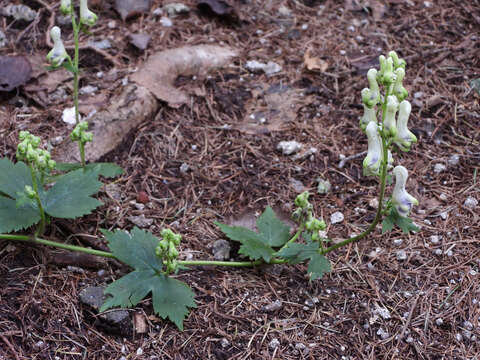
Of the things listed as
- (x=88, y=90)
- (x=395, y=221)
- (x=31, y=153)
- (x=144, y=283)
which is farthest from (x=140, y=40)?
(x=395, y=221)

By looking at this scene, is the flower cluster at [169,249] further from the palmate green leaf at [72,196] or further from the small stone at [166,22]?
the small stone at [166,22]

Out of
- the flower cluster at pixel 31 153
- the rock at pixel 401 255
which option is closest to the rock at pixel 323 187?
the rock at pixel 401 255

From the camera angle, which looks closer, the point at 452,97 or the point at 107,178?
the point at 107,178

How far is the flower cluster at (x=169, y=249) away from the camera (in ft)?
8.32

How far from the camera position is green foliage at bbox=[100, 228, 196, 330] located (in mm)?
2533

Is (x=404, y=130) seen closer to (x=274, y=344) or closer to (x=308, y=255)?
(x=308, y=255)

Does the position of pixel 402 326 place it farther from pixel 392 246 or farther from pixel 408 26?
pixel 408 26

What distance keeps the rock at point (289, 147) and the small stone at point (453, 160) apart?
37.8 inches

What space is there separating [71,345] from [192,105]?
1.96 meters

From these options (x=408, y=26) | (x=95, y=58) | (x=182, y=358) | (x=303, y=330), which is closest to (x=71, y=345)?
(x=182, y=358)

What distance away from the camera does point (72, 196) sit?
2855 mm

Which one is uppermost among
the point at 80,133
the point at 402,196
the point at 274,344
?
the point at 402,196

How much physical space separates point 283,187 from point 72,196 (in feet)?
4.13

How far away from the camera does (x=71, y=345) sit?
8.05ft
